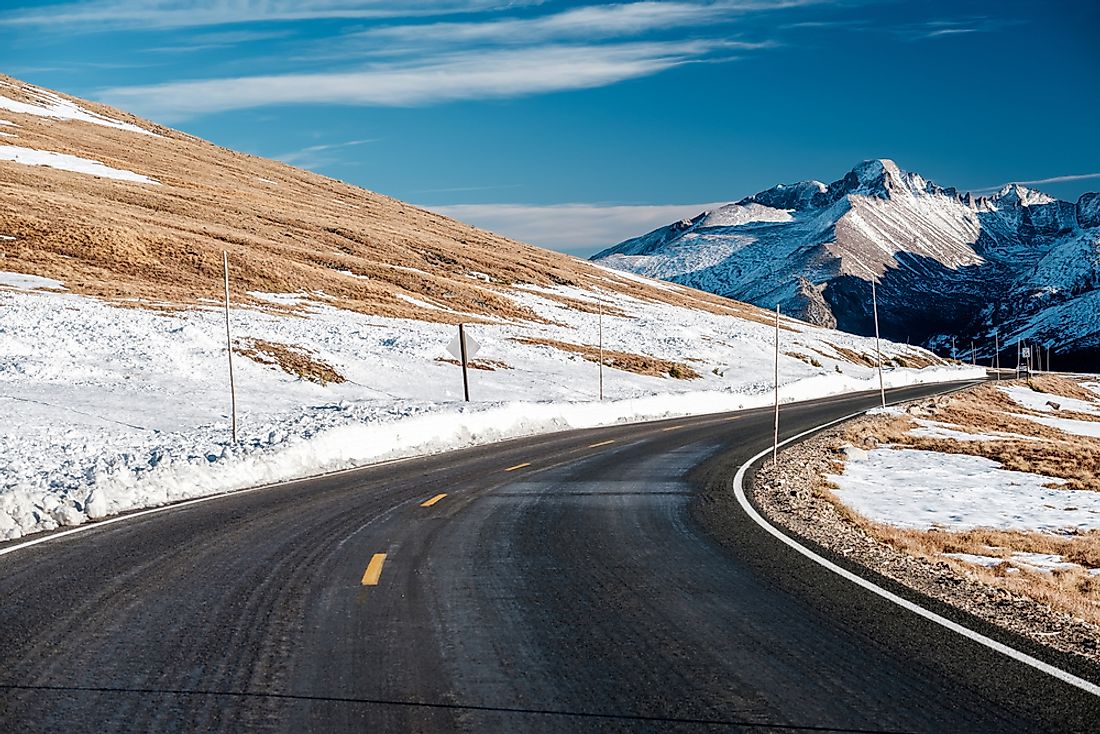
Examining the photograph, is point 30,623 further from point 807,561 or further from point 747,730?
point 807,561

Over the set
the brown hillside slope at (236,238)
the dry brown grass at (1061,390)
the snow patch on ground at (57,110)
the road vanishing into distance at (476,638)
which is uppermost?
the snow patch on ground at (57,110)

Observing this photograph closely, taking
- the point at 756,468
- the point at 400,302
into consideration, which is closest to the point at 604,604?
the point at 756,468

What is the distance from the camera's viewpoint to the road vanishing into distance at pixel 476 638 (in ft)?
17.2

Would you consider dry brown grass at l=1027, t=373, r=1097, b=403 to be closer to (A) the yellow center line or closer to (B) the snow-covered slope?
(B) the snow-covered slope

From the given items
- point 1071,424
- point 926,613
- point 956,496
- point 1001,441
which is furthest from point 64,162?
point 926,613

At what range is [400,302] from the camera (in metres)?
72.0

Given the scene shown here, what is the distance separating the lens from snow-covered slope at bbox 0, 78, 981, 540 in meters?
19.9

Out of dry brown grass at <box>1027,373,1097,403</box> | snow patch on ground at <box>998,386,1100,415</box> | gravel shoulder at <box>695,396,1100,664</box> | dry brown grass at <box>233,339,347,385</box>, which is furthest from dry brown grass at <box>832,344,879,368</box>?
gravel shoulder at <box>695,396,1100,664</box>

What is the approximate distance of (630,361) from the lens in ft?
201

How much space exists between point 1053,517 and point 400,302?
5898 centimetres

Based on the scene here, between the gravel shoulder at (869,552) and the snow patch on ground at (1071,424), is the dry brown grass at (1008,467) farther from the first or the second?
the snow patch on ground at (1071,424)

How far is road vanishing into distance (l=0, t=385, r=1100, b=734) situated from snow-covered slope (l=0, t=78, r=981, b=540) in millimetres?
4251

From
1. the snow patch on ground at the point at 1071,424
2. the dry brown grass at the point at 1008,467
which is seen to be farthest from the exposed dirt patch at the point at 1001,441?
the snow patch on ground at the point at 1071,424

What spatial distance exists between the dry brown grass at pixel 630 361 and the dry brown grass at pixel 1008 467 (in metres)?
17.4
